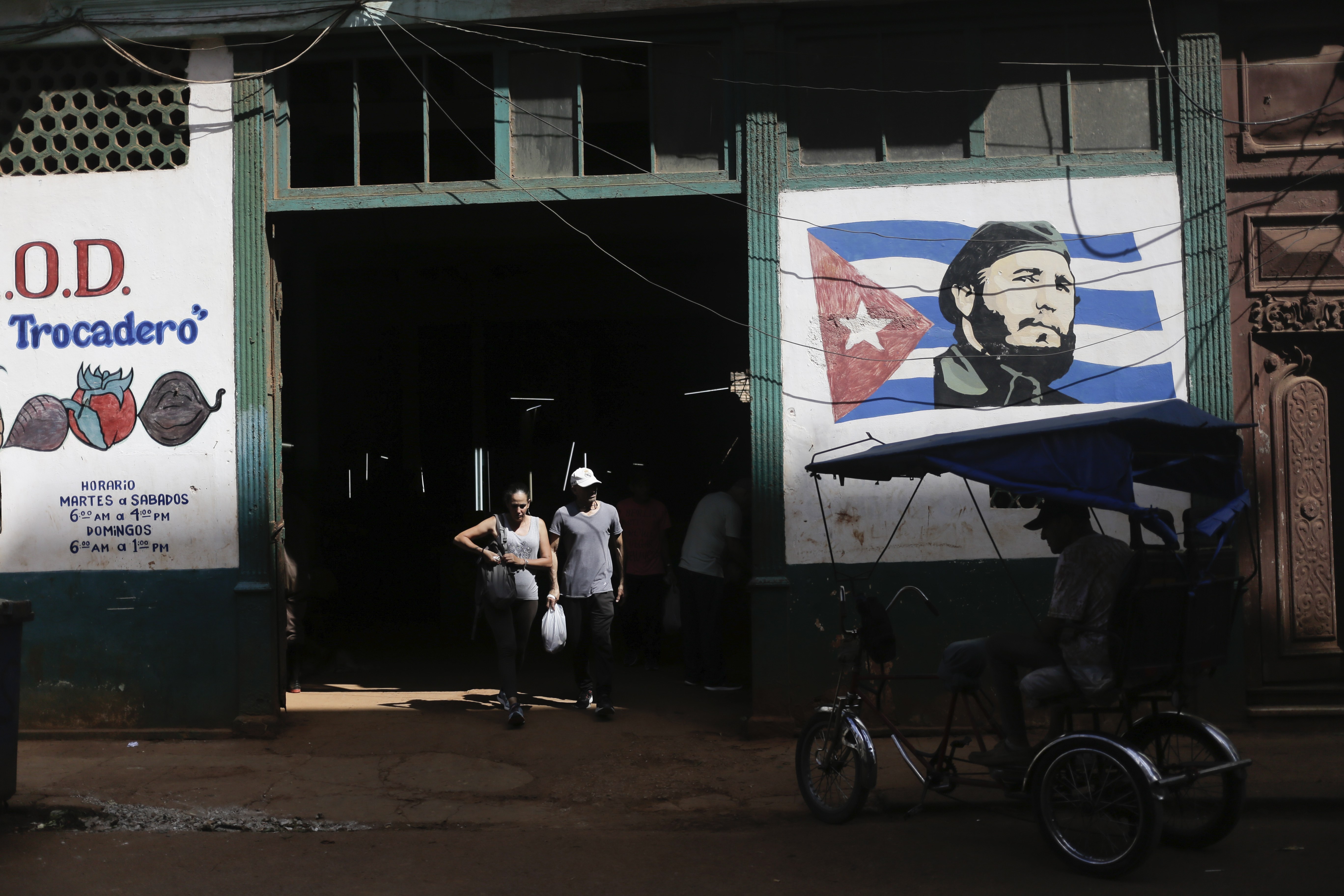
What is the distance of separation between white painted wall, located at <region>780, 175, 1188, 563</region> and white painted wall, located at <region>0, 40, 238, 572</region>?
4236 mm

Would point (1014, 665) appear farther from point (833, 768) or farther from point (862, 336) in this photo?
point (862, 336)

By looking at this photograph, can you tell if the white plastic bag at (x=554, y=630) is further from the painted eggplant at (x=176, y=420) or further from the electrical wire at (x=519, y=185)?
the painted eggplant at (x=176, y=420)

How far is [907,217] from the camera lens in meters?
7.89

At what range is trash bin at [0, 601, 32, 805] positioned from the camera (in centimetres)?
603

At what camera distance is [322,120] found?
850cm

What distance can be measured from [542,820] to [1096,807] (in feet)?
9.78

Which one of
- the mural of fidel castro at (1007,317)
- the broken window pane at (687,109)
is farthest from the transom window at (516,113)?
the mural of fidel castro at (1007,317)

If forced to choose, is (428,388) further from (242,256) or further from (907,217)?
(907,217)

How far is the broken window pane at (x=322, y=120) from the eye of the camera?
8.34 metres

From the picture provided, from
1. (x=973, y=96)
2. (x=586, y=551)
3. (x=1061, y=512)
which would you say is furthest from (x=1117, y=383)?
(x=586, y=551)

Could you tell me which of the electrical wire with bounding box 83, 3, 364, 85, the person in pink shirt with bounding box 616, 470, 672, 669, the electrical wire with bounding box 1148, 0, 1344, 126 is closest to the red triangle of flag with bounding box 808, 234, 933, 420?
the electrical wire with bounding box 1148, 0, 1344, 126

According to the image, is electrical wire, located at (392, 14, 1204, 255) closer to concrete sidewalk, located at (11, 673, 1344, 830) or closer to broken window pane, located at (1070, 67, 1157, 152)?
broken window pane, located at (1070, 67, 1157, 152)

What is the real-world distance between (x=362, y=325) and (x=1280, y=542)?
37.9ft

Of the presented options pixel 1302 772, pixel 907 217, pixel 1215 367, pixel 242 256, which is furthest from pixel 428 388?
pixel 1302 772
